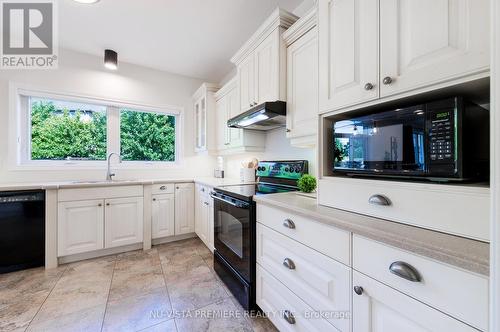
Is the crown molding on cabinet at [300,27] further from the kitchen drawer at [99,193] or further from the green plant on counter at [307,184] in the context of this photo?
the kitchen drawer at [99,193]

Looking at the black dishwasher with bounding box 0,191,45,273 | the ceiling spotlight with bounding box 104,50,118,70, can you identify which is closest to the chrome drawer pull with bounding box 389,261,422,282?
the black dishwasher with bounding box 0,191,45,273

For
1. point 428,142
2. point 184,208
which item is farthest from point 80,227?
point 428,142

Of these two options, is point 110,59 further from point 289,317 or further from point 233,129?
point 289,317

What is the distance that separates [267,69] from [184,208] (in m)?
2.19

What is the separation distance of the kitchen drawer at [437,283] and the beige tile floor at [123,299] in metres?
1.03

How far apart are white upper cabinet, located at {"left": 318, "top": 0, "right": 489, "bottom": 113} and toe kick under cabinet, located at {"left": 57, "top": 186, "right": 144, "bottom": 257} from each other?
8.31 ft

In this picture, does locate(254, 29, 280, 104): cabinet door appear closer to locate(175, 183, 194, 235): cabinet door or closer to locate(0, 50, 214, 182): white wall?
locate(175, 183, 194, 235): cabinet door

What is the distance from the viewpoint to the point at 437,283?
23.6 inches

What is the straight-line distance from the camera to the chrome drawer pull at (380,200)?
0.84 meters

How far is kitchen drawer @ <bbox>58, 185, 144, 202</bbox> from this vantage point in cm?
225

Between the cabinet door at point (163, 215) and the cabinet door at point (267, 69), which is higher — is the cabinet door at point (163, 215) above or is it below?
below

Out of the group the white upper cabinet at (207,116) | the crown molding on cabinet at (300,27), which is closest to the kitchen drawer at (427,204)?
the crown molding on cabinet at (300,27)

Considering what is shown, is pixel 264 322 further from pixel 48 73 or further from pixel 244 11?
pixel 48 73

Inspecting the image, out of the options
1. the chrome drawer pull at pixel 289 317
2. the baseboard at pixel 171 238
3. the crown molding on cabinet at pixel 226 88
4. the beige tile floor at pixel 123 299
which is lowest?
the beige tile floor at pixel 123 299
